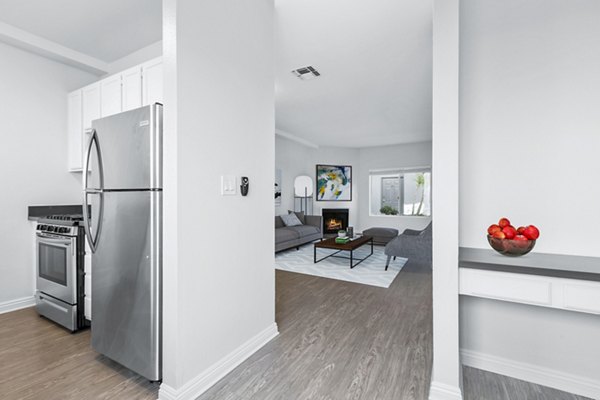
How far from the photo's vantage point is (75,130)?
3.18 metres

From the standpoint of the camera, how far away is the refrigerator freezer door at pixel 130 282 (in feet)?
5.62

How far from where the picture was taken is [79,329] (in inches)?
98.5

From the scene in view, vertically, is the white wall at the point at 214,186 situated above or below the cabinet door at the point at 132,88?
below

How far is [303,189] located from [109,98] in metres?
5.46

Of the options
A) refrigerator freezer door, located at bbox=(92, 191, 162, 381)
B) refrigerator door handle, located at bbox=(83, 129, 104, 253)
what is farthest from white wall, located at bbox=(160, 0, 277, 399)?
refrigerator door handle, located at bbox=(83, 129, 104, 253)

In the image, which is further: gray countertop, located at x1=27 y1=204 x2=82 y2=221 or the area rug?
the area rug

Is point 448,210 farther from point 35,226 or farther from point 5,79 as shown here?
point 5,79

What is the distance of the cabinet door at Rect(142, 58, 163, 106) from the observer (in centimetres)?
224

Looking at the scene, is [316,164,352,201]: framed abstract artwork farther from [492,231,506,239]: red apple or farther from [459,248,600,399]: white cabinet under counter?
[492,231,506,239]: red apple

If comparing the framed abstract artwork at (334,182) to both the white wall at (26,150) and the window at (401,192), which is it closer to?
the window at (401,192)

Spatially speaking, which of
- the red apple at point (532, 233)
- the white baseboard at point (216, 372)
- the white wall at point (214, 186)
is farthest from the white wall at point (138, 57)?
the red apple at point (532, 233)

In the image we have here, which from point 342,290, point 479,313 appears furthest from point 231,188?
point 342,290

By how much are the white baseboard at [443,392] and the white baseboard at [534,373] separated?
1.62 feet

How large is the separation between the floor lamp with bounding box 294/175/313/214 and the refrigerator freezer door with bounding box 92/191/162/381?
5.83 meters
